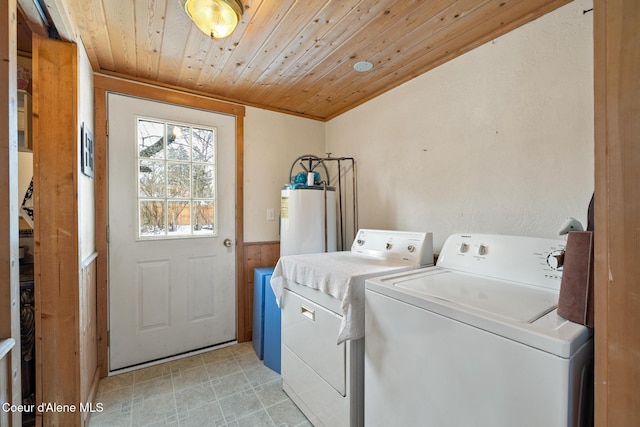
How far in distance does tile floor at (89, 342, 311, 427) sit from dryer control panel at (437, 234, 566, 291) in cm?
127

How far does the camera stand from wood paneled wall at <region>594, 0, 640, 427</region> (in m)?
0.51

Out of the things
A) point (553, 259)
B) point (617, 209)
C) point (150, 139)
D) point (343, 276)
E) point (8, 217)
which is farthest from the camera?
point (150, 139)

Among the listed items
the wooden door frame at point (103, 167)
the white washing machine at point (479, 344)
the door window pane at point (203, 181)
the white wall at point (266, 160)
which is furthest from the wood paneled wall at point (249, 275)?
the white washing machine at point (479, 344)

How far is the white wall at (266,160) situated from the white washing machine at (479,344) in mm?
1588

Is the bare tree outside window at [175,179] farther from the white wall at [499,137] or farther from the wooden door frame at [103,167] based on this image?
the white wall at [499,137]

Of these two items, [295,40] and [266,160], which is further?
[266,160]

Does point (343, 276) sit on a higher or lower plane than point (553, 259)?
lower

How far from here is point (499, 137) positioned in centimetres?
149

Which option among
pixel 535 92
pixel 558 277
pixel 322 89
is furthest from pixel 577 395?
pixel 322 89

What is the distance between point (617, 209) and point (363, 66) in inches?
66.5

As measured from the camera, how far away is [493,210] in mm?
1526

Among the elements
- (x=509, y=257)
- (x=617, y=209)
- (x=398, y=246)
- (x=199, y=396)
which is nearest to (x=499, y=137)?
(x=509, y=257)

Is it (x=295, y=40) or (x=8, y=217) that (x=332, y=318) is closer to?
(x=8, y=217)

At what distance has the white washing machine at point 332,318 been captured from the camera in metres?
1.31
